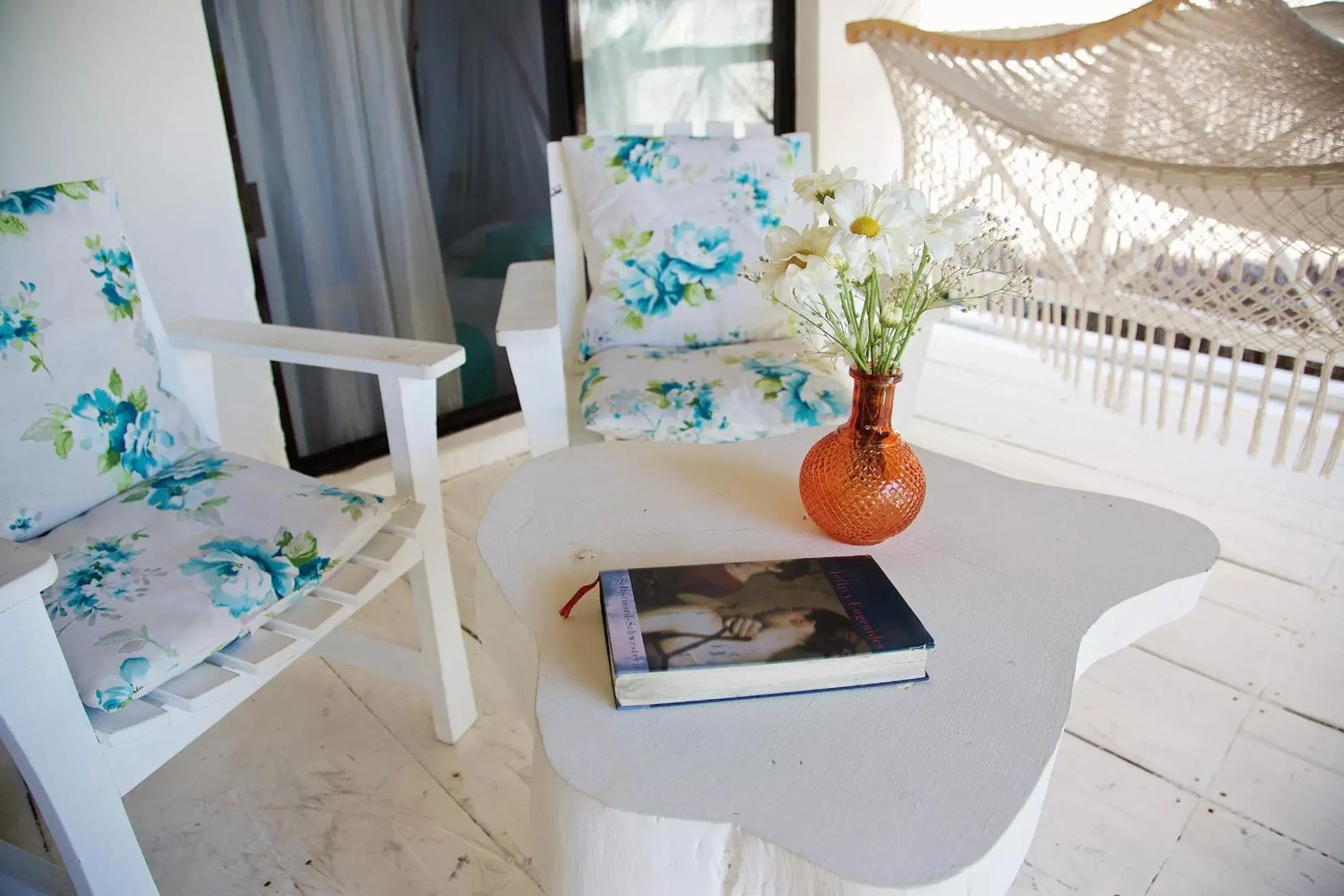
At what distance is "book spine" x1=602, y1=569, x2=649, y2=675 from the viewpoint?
699 millimetres

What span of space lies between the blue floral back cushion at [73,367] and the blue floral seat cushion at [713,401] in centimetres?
60

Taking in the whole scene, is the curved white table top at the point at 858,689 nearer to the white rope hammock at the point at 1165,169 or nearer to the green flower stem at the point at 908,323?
the green flower stem at the point at 908,323

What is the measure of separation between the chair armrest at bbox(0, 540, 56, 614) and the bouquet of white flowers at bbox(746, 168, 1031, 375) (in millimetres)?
658

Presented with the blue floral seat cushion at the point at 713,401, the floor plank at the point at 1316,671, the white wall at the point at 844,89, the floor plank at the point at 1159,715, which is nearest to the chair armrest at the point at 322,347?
the blue floral seat cushion at the point at 713,401

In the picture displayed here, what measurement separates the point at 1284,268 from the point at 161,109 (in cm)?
185

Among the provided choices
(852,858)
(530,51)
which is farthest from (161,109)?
(852,858)

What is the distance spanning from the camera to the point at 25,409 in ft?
3.38

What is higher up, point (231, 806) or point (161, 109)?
point (161, 109)

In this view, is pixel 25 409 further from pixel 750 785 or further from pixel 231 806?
pixel 750 785

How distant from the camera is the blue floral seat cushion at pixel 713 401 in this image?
55.7 inches

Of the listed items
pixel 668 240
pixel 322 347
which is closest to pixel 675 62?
pixel 668 240

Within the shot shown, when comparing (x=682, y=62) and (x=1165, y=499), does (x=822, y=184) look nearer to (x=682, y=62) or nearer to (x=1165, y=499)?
(x=1165, y=499)

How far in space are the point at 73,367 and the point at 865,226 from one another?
3.03 feet

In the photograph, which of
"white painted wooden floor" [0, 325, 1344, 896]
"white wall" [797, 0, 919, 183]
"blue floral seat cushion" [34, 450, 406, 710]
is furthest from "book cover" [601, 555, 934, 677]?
"white wall" [797, 0, 919, 183]
